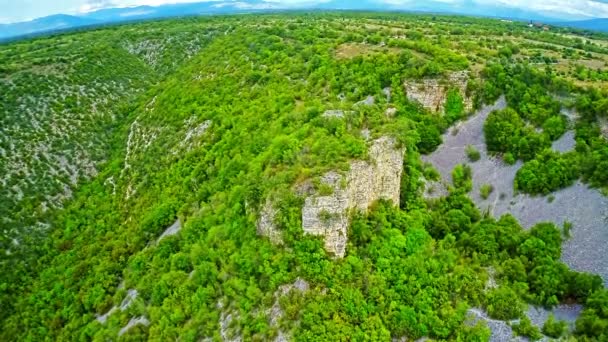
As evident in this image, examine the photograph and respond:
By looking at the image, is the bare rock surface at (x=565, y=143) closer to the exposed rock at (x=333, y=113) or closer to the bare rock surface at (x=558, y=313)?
the bare rock surface at (x=558, y=313)

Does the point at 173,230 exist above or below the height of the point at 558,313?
above

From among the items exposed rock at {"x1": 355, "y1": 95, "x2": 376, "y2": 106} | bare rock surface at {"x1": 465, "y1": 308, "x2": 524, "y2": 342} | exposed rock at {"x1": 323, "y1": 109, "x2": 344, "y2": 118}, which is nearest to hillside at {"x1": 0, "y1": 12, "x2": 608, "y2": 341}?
bare rock surface at {"x1": 465, "y1": 308, "x2": 524, "y2": 342}

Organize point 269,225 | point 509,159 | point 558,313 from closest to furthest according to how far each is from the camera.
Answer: point 558,313, point 269,225, point 509,159

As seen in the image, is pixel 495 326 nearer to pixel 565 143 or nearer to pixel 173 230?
pixel 565 143

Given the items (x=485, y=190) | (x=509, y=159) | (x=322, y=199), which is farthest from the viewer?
(x=509, y=159)

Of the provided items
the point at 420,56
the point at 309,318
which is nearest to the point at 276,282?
the point at 309,318

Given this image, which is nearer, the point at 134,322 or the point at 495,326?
the point at 495,326

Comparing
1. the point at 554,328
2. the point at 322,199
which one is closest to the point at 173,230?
the point at 322,199

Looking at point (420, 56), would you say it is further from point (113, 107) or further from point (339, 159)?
point (113, 107)
